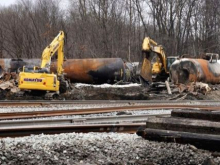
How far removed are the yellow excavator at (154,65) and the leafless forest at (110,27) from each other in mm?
16573

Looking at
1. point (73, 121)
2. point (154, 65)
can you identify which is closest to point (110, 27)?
point (154, 65)

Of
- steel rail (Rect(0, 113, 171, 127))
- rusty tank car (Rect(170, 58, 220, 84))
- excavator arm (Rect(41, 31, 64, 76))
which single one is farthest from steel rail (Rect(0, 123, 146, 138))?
rusty tank car (Rect(170, 58, 220, 84))

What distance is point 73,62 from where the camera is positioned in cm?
2292

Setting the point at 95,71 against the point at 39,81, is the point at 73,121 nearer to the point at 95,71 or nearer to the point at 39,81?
the point at 39,81

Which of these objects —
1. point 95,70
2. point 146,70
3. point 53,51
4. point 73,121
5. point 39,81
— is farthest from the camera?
point 95,70

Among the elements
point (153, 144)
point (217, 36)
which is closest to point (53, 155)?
point (153, 144)

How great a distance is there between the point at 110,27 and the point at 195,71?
2487 centimetres

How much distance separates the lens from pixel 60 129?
6414mm

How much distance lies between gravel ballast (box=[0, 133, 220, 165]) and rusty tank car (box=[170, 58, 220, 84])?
16.0 metres

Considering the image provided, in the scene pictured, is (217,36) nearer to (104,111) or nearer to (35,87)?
(35,87)

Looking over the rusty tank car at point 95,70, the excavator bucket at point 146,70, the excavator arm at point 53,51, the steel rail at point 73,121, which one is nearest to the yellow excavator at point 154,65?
the excavator bucket at point 146,70

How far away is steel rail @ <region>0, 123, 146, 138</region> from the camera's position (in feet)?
20.1

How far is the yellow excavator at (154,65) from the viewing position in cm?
2011

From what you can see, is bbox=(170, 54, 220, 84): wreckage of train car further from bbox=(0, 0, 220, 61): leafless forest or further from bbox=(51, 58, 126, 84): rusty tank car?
bbox=(0, 0, 220, 61): leafless forest
